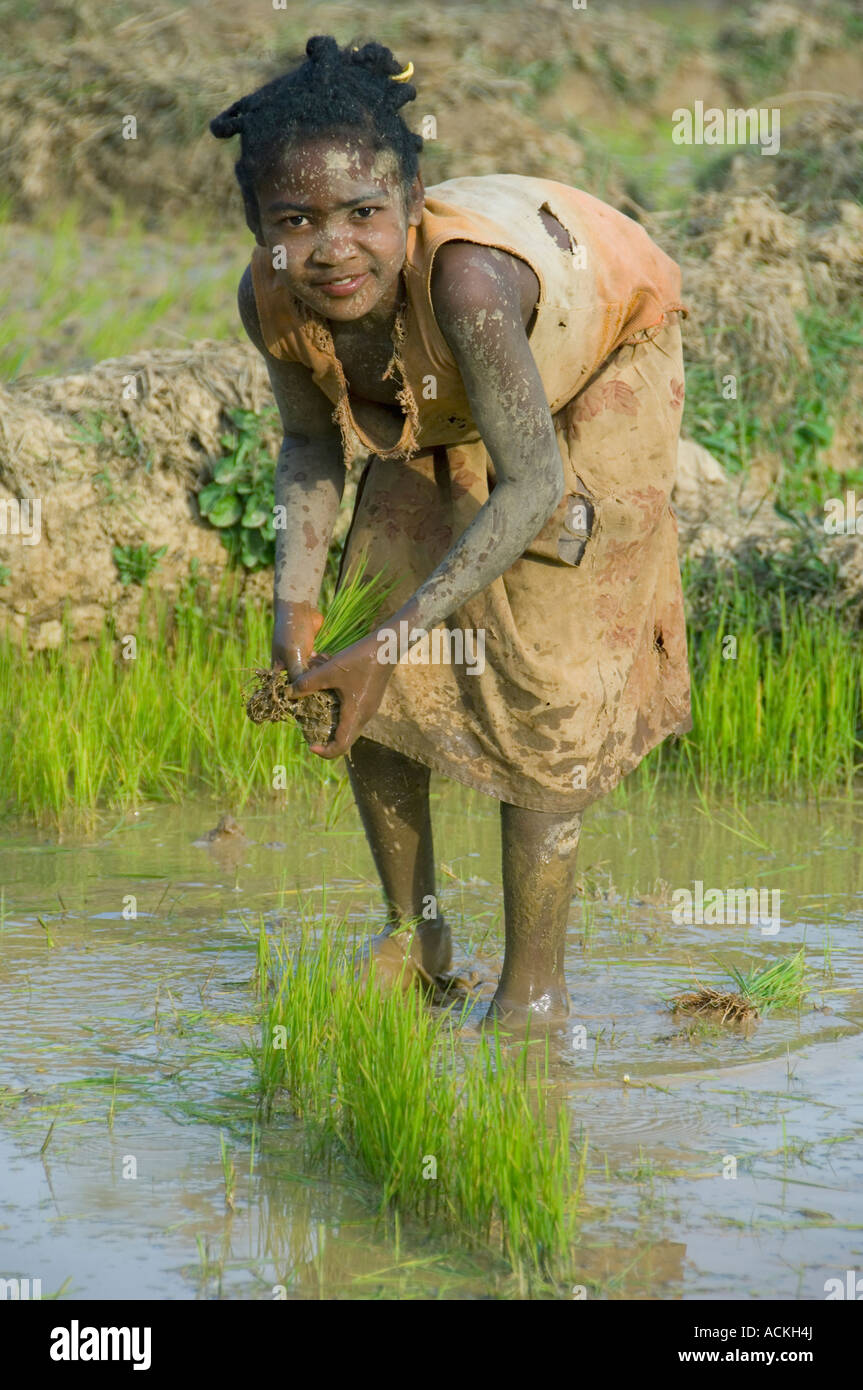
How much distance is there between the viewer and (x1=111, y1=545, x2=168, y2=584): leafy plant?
573 centimetres

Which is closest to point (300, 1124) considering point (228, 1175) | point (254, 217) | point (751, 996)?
point (228, 1175)

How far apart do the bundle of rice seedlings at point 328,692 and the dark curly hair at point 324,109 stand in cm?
70

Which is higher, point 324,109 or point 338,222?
A: point 324,109

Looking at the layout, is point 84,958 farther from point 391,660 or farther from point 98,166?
point 98,166

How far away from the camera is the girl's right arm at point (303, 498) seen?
10.9 ft

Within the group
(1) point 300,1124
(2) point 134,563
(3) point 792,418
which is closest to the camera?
(1) point 300,1124

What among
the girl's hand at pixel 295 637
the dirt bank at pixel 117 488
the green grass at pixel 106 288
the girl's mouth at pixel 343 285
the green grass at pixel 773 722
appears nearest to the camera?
the girl's mouth at pixel 343 285

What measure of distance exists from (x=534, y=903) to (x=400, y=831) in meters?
0.35

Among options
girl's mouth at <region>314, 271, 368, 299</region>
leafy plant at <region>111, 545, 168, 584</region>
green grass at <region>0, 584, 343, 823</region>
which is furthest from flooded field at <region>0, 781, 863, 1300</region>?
girl's mouth at <region>314, 271, 368, 299</region>

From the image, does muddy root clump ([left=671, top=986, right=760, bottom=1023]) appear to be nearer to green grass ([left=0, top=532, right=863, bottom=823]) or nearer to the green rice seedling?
A: the green rice seedling

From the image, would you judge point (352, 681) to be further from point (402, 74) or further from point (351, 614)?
point (402, 74)

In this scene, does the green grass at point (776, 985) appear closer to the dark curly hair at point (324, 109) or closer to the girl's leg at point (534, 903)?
the girl's leg at point (534, 903)

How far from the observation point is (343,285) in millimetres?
2898

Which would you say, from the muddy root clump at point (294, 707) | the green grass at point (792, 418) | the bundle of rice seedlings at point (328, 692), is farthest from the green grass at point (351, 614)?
the green grass at point (792, 418)
